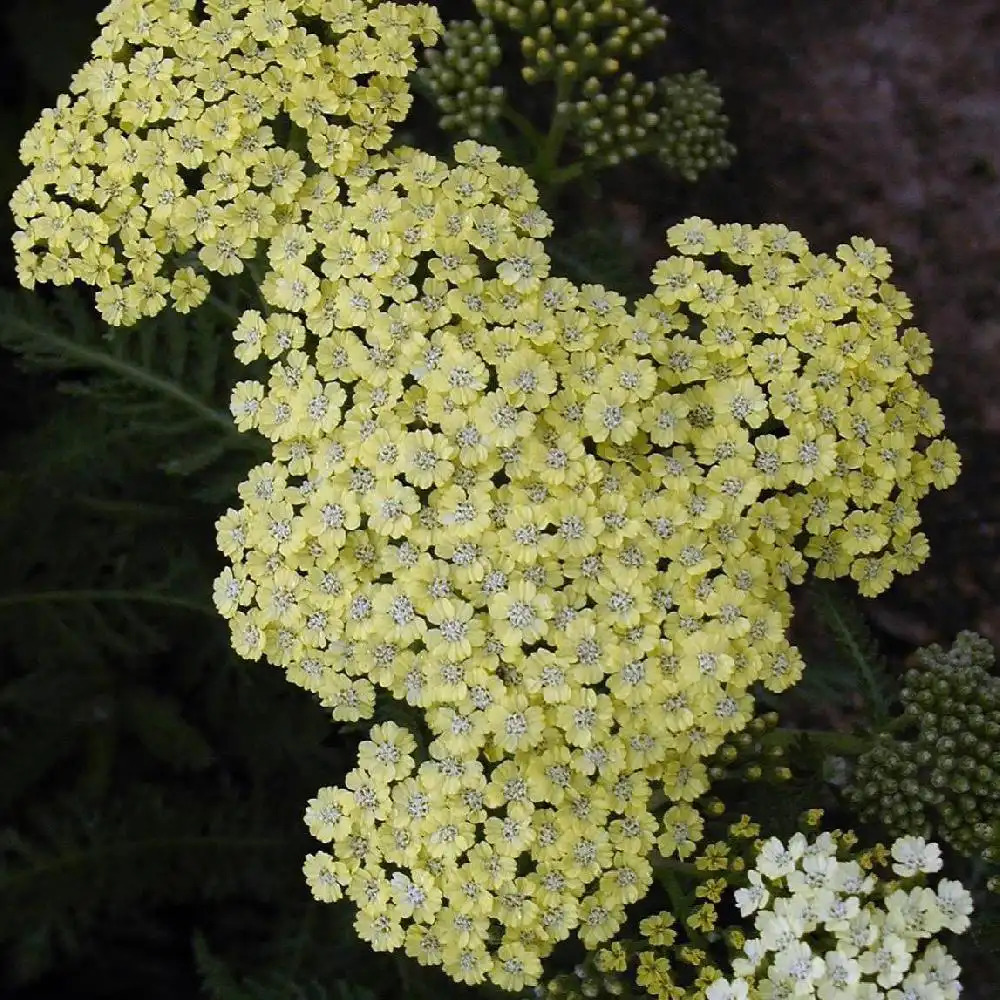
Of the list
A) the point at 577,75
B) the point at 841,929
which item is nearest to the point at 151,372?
the point at 577,75

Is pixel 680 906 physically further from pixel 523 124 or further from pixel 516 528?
pixel 523 124

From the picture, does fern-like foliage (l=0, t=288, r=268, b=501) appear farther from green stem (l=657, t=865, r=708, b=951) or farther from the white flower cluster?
the white flower cluster

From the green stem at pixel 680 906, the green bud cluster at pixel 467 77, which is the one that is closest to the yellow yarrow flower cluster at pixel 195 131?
the green bud cluster at pixel 467 77

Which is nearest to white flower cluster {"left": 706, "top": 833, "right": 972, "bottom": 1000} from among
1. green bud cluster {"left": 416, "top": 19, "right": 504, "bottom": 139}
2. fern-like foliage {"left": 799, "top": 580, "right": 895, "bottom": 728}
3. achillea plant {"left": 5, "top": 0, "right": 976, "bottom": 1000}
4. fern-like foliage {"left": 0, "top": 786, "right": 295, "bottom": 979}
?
achillea plant {"left": 5, "top": 0, "right": 976, "bottom": 1000}

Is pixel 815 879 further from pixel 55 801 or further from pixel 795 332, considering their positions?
pixel 55 801

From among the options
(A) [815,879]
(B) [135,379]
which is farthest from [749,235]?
(B) [135,379]

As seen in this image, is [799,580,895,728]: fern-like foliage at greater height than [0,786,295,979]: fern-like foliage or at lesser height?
greater

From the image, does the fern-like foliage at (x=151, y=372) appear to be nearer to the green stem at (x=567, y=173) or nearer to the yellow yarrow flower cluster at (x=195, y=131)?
the yellow yarrow flower cluster at (x=195, y=131)
